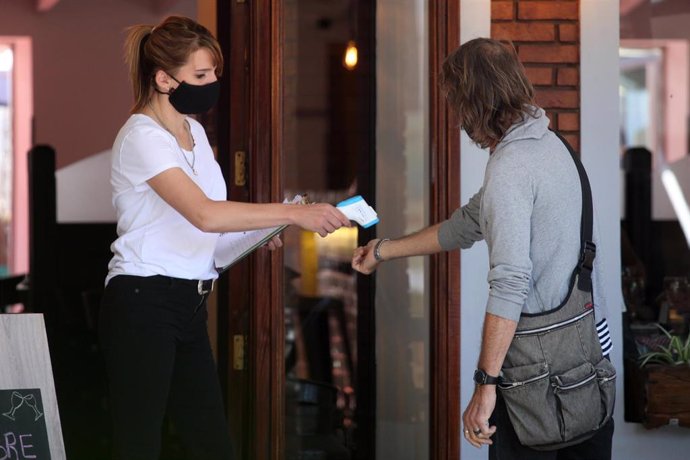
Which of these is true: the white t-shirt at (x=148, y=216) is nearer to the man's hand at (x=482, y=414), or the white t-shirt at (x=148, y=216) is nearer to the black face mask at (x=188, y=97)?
the black face mask at (x=188, y=97)

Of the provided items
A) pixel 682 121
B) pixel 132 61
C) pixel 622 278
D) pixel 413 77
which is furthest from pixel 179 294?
pixel 682 121

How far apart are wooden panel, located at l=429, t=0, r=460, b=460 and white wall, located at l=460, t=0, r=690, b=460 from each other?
0.10 ft

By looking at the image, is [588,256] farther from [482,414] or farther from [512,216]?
[482,414]

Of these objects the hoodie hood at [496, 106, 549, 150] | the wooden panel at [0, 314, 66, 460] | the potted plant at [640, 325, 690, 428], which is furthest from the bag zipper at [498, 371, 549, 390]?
the potted plant at [640, 325, 690, 428]

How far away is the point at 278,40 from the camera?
3873 millimetres

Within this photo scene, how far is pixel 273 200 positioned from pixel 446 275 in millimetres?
687

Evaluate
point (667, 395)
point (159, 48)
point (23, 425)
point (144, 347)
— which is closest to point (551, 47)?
point (667, 395)

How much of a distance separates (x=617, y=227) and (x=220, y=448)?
187 cm

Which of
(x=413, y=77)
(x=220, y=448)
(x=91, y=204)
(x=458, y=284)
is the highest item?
(x=413, y=77)

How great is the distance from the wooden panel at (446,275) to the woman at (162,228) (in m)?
1.15

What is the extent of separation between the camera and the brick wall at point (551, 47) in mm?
4000

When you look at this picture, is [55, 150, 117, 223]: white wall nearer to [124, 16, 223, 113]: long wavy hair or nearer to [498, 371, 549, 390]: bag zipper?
[124, 16, 223, 113]: long wavy hair

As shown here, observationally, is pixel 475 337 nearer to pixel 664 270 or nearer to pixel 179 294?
pixel 664 270

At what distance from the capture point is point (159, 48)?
9.36 feet
